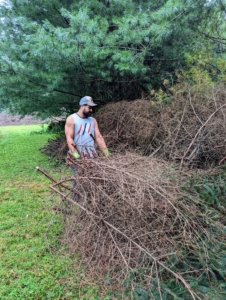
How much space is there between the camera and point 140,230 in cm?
236

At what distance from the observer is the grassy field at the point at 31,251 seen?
103 inches

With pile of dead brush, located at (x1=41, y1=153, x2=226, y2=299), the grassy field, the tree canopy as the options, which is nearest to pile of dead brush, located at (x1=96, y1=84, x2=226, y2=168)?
the tree canopy

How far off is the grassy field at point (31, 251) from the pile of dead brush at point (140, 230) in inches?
15.1

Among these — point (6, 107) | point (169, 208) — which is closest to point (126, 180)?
point (169, 208)

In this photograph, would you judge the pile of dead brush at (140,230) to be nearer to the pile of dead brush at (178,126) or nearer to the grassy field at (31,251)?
the grassy field at (31,251)

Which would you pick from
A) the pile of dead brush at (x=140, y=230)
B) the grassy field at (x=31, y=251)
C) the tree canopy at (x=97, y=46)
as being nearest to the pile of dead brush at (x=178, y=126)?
the tree canopy at (x=97, y=46)

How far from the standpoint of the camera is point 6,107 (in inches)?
276

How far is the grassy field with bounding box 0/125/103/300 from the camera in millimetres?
2605

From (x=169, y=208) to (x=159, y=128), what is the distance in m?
2.71

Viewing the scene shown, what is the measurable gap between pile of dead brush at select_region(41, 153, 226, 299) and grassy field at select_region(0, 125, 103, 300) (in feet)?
1.26

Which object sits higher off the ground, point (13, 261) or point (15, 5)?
point (15, 5)

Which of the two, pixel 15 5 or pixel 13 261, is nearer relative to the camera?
pixel 13 261

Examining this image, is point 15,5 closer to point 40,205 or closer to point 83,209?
point 40,205

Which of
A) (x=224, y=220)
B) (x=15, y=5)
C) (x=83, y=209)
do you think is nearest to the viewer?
(x=83, y=209)
